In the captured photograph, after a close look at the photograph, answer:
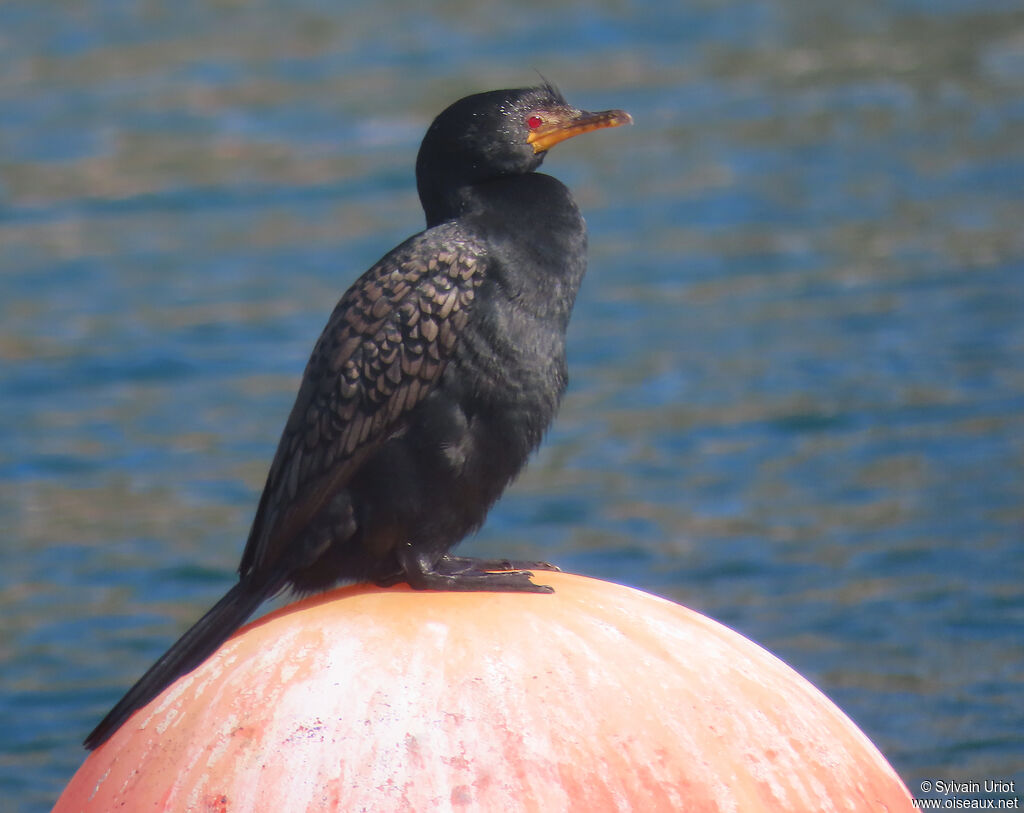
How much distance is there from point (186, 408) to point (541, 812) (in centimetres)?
787

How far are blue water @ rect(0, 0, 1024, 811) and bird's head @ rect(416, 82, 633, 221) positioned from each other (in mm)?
3220

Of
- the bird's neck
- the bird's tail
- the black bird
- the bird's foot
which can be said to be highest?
the bird's neck

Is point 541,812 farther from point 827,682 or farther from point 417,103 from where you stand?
point 417,103

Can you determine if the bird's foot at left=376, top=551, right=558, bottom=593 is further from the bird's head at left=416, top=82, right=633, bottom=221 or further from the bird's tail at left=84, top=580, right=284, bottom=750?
the bird's head at left=416, top=82, right=633, bottom=221

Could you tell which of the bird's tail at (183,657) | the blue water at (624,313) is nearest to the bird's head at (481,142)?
the bird's tail at (183,657)

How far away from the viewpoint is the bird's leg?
13.1ft

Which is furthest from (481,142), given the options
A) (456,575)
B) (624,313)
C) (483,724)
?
(624,313)

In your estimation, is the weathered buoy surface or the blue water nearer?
the weathered buoy surface

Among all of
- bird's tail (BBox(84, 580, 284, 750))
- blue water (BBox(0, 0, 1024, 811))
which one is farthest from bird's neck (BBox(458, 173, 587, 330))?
blue water (BBox(0, 0, 1024, 811))

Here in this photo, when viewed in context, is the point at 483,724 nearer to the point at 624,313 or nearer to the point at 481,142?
the point at 481,142

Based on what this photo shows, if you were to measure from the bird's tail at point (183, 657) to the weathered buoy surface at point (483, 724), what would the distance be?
74mm

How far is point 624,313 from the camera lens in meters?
11.8

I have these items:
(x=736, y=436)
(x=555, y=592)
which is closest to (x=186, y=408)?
(x=736, y=436)

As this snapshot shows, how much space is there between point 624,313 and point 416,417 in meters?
7.60
